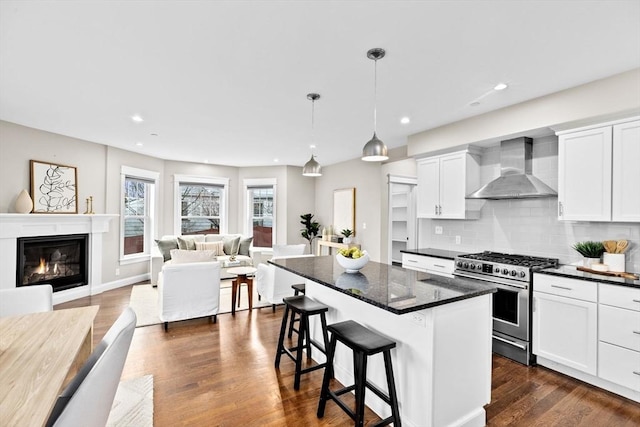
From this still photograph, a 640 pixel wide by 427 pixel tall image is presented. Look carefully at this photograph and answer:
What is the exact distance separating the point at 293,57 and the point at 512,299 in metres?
3.08

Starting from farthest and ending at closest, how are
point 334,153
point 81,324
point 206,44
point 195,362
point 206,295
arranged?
point 334,153, point 206,295, point 195,362, point 206,44, point 81,324

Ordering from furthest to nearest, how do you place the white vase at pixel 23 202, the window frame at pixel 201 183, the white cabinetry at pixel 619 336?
the window frame at pixel 201 183 → the white vase at pixel 23 202 → the white cabinetry at pixel 619 336

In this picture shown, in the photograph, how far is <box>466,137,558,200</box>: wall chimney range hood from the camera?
10.9 ft

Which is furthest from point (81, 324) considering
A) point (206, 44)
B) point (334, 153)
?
point (334, 153)

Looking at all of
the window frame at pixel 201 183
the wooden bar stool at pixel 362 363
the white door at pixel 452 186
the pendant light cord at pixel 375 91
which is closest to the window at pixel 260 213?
the window frame at pixel 201 183

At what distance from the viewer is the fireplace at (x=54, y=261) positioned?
452 centimetres

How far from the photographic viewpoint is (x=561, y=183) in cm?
312

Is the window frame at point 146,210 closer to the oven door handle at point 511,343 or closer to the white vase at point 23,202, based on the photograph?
the white vase at point 23,202

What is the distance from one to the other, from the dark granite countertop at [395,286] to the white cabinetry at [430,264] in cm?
129

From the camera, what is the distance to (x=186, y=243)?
6.41 metres

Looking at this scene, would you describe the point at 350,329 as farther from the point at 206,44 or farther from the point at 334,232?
the point at 334,232

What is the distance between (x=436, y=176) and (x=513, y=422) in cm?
297

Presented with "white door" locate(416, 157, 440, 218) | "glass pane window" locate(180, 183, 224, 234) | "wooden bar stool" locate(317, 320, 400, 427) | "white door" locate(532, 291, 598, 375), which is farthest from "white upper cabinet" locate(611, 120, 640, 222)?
"glass pane window" locate(180, 183, 224, 234)

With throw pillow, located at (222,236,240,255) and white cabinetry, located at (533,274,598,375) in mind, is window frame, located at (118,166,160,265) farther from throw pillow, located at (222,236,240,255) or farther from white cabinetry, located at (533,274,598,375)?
white cabinetry, located at (533,274,598,375)
